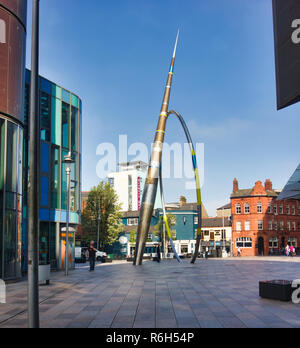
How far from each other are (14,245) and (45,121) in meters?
10.1

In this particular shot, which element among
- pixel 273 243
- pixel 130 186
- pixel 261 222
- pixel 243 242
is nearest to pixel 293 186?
pixel 261 222

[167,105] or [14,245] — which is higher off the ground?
[167,105]

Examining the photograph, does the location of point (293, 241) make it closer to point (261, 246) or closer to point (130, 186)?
point (261, 246)

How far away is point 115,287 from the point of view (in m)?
16.3

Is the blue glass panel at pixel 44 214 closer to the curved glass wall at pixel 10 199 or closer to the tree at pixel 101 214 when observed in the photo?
the curved glass wall at pixel 10 199

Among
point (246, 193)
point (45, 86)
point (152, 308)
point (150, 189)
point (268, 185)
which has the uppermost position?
point (45, 86)

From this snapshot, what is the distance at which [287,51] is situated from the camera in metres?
12.7

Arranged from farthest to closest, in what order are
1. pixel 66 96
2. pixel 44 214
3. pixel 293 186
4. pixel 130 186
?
pixel 130 186 < pixel 66 96 < pixel 293 186 < pixel 44 214

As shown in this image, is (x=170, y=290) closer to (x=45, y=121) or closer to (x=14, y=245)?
(x=14, y=245)

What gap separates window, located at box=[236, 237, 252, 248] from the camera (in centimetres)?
7331

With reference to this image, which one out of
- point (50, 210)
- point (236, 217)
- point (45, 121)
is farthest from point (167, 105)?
point (236, 217)

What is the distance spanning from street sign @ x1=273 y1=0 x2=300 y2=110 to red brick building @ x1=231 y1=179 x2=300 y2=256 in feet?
202

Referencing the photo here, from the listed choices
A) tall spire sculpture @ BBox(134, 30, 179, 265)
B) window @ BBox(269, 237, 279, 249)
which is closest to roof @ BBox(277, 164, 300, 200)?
tall spire sculpture @ BBox(134, 30, 179, 265)

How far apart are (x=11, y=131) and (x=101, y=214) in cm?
3936
